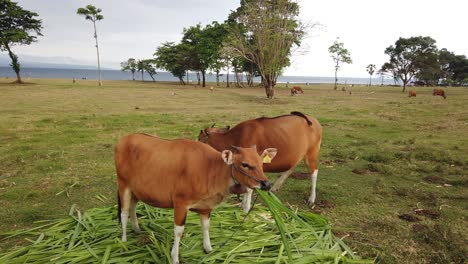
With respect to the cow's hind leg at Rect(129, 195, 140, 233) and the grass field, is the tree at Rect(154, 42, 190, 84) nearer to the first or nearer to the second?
the grass field

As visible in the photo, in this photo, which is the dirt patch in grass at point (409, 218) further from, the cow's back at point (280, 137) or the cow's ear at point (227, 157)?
the cow's ear at point (227, 157)

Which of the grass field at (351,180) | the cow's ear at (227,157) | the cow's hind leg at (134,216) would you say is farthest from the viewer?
the grass field at (351,180)

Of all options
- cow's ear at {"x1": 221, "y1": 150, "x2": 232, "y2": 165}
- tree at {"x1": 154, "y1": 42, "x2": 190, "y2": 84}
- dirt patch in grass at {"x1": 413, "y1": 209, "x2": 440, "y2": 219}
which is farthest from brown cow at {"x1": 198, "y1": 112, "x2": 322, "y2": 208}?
tree at {"x1": 154, "y1": 42, "x2": 190, "y2": 84}

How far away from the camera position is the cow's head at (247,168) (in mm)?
3639

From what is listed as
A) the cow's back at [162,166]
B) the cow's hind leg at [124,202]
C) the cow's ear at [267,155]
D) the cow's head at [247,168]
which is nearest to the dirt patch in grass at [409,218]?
the cow's ear at [267,155]

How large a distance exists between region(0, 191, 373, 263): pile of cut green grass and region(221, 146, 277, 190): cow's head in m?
0.21

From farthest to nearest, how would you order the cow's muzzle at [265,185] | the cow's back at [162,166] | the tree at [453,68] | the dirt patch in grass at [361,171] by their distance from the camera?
1. the tree at [453,68]
2. the dirt patch in grass at [361,171]
3. the cow's back at [162,166]
4. the cow's muzzle at [265,185]

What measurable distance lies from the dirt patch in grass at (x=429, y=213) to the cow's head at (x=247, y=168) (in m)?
4.74

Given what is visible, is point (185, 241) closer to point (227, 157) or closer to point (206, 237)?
point (206, 237)

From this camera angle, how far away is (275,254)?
4621 millimetres

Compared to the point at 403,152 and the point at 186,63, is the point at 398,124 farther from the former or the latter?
the point at 186,63

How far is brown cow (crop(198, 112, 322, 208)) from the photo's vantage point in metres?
6.31

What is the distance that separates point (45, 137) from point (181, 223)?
1147cm

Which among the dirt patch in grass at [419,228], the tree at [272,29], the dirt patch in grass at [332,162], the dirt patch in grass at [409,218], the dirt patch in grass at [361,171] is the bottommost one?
the dirt patch in grass at [419,228]
